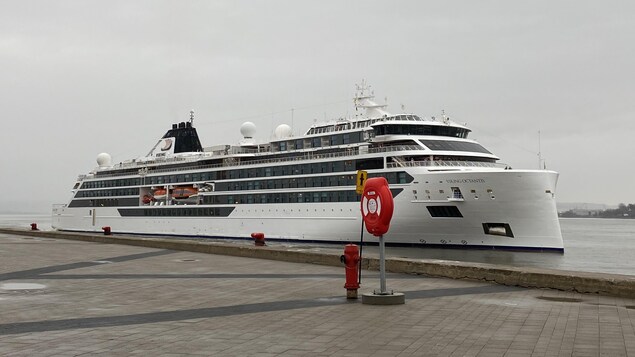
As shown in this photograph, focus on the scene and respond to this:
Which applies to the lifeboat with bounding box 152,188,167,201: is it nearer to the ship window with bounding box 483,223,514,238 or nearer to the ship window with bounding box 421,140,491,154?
the ship window with bounding box 421,140,491,154

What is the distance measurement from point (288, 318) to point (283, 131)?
50742mm

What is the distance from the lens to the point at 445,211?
41.2 metres

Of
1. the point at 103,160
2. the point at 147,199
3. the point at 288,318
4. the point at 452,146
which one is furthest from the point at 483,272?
the point at 103,160

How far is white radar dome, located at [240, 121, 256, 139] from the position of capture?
61969 millimetres

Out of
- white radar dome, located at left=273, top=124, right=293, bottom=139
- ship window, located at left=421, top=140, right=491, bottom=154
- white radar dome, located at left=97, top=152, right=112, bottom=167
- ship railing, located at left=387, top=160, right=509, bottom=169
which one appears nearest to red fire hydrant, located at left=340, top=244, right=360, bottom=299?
ship railing, located at left=387, top=160, right=509, bottom=169

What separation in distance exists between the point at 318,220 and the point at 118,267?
32.3 m

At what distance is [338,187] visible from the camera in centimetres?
4769

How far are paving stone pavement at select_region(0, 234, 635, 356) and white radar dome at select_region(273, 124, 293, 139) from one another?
44.3 metres

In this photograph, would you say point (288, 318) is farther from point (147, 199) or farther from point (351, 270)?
point (147, 199)

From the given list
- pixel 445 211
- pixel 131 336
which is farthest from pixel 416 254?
pixel 131 336

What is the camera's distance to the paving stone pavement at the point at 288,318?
6879mm

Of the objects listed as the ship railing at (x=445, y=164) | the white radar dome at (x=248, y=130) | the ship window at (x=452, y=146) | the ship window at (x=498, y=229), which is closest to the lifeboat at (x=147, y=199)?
the white radar dome at (x=248, y=130)

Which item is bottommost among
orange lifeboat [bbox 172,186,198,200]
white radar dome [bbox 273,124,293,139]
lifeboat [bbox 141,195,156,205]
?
lifeboat [bbox 141,195,156,205]

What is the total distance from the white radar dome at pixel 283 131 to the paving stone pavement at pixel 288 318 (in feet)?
145
